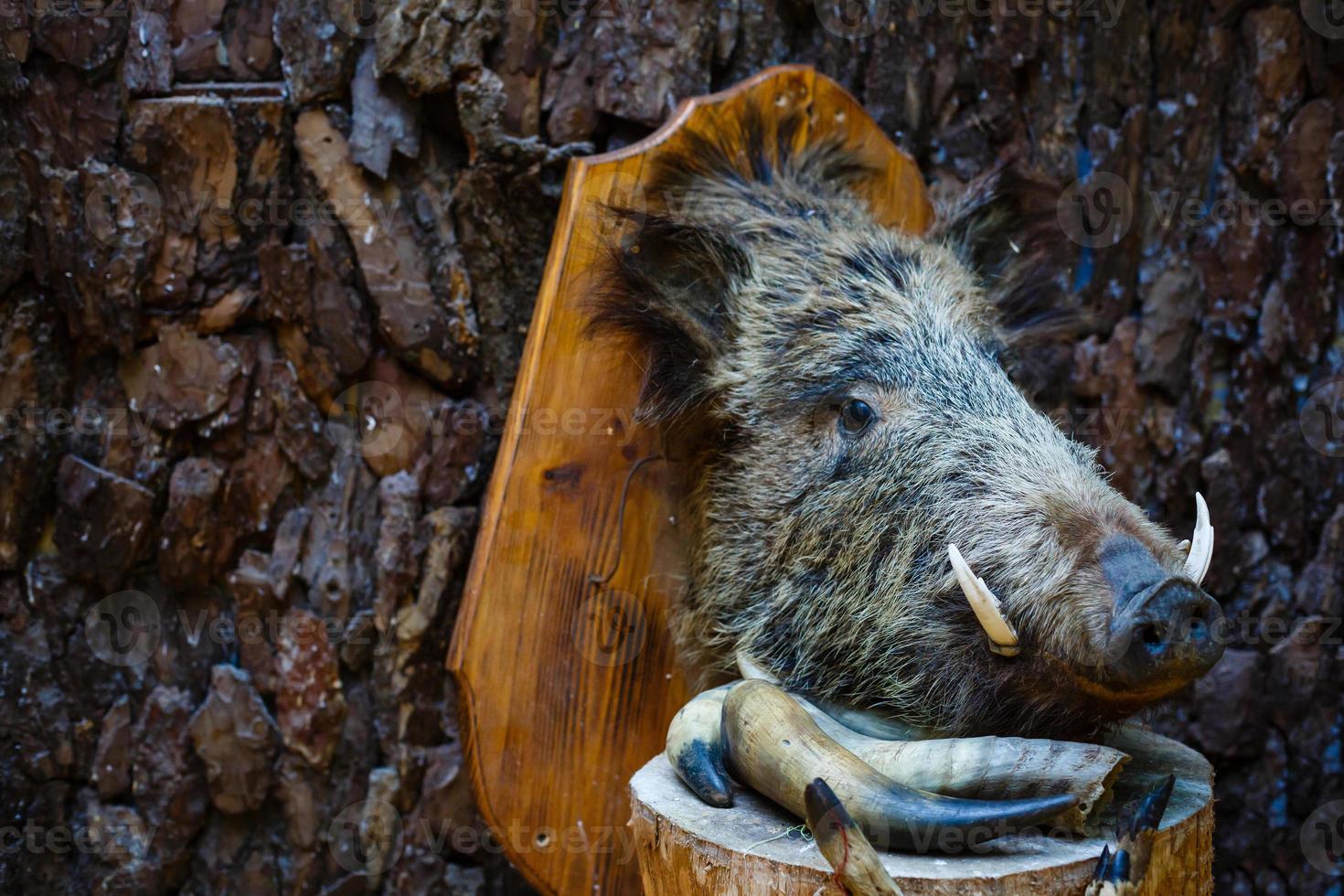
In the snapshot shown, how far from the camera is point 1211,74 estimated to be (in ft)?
8.16

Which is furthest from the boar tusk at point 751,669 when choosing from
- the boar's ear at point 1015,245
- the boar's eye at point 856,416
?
the boar's ear at point 1015,245

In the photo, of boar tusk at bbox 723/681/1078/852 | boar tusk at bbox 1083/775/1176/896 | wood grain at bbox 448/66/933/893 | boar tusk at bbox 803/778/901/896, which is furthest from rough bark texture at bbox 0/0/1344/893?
boar tusk at bbox 803/778/901/896

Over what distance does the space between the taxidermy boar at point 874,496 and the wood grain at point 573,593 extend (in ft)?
0.29

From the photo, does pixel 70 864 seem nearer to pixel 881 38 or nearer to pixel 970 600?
pixel 970 600

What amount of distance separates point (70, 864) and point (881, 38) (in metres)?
2.26

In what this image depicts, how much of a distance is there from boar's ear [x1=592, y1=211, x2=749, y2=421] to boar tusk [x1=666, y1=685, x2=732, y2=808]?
1.67 ft

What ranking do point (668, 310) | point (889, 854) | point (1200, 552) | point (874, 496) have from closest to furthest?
1. point (889, 854)
2. point (1200, 552)
3. point (874, 496)
4. point (668, 310)

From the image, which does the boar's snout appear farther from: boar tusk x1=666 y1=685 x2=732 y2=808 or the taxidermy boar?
boar tusk x1=666 y1=685 x2=732 y2=808

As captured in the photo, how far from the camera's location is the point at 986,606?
1.33 m

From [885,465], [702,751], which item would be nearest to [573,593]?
[702,751]

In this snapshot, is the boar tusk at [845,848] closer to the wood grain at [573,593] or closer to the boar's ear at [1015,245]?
the wood grain at [573,593]

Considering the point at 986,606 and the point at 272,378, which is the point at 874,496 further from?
the point at 272,378

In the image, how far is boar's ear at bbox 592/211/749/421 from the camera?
1793 millimetres

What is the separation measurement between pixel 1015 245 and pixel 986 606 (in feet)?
3.25
